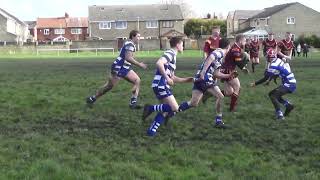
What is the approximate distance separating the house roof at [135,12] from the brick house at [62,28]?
1629cm

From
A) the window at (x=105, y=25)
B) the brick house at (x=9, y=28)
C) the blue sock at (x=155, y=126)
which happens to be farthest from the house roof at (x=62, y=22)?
the blue sock at (x=155, y=126)

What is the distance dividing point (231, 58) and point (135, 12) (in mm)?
101225

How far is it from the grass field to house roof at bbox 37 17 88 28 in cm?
11916

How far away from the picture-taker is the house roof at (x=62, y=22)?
13275 cm

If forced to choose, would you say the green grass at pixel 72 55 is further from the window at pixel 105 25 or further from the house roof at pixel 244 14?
the house roof at pixel 244 14

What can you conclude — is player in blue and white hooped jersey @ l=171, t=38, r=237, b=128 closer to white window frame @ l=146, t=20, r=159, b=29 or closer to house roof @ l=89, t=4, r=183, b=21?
house roof @ l=89, t=4, r=183, b=21

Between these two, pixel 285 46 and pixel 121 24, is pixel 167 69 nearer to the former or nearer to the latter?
pixel 285 46

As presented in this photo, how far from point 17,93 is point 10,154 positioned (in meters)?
9.14

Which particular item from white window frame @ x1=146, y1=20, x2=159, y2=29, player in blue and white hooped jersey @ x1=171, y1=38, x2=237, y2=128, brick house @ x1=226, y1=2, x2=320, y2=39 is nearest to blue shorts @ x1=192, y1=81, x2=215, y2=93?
player in blue and white hooped jersey @ x1=171, y1=38, x2=237, y2=128

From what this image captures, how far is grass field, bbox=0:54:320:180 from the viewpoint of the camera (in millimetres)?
7553

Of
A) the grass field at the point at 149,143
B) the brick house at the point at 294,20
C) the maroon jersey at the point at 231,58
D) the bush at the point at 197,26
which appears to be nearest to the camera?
the grass field at the point at 149,143

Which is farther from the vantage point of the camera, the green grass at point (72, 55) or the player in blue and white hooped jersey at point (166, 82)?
the green grass at point (72, 55)

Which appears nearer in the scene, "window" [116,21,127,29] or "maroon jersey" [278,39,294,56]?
"maroon jersey" [278,39,294,56]

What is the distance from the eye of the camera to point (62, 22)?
439ft
